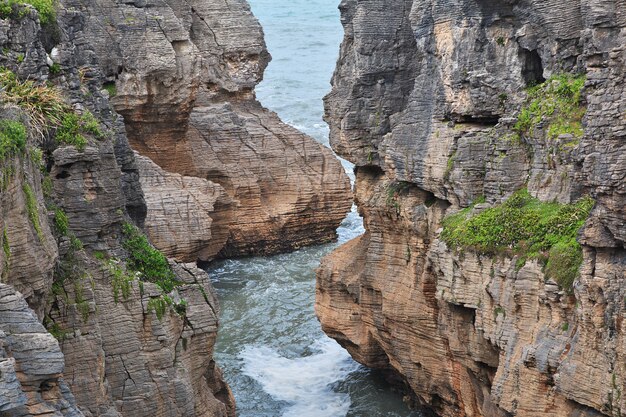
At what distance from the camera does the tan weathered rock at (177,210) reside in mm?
31188

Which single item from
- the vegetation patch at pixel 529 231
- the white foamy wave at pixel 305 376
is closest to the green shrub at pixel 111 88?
the white foamy wave at pixel 305 376

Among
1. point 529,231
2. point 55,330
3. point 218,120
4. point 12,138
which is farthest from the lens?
point 218,120

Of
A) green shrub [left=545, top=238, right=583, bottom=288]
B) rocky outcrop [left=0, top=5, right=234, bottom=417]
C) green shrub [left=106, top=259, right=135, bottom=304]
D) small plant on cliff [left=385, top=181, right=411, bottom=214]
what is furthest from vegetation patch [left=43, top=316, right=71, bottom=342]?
small plant on cliff [left=385, top=181, right=411, bottom=214]

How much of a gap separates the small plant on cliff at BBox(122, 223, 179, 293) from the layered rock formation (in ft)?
16.9

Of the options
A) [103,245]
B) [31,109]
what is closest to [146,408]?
[103,245]

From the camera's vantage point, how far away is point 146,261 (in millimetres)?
18266

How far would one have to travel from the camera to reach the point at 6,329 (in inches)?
452

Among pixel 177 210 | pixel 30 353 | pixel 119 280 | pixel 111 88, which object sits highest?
pixel 111 88

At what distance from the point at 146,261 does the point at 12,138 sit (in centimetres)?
454

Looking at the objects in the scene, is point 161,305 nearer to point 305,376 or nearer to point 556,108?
point 556,108

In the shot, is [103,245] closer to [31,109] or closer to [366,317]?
[31,109]

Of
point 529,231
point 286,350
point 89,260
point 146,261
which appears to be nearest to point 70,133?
point 89,260

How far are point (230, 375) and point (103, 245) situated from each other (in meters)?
9.69

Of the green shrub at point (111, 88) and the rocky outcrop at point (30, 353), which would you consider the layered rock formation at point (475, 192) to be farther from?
the green shrub at point (111, 88)
